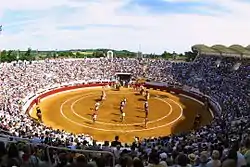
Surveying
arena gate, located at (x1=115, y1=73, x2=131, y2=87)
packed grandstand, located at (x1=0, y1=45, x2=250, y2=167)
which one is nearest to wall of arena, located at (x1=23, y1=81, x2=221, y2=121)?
packed grandstand, located at (x1=0, y1=45, x2=250, y2=167)

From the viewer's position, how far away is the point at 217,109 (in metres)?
45.2

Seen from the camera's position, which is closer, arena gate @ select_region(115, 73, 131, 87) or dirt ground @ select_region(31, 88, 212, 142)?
dirt ground @ select_region(31, 88, 212, 142)

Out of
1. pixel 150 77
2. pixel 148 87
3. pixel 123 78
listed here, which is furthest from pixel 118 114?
pixel 123 78

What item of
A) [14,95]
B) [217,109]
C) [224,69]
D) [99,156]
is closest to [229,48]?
[224,69]

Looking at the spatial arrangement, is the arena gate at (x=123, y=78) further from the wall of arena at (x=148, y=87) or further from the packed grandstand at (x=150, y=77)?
the wall of arena at (x=148, y=87)

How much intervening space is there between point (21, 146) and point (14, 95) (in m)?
38.6

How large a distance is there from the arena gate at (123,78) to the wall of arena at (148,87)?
1.97 meters

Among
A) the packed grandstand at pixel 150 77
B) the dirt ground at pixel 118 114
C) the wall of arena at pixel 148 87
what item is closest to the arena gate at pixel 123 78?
the packed grandstand at pixel 150 77

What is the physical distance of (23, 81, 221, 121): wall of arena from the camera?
4712cm

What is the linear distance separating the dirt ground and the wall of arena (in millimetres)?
841

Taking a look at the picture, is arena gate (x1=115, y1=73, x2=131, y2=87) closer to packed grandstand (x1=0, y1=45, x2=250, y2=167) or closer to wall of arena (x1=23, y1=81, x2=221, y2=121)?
packed grandstand (x1=0, y1=45, x2=250, y2=167)

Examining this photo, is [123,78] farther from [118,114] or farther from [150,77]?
[118,114]

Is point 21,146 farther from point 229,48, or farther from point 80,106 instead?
point 229,48

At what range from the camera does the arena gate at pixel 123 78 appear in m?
64.9
